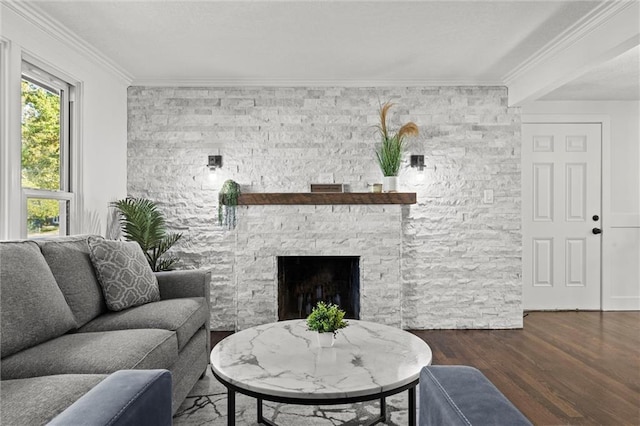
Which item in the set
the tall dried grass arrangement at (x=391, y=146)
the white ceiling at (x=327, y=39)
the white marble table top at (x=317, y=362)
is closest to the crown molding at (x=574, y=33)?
the white ceiling at (x=327, y=39)

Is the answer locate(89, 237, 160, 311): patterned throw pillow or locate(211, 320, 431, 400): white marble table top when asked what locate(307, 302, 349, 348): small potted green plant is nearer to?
locate(211, 320, 431, 400): white marble table top

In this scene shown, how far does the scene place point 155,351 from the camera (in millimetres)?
1986

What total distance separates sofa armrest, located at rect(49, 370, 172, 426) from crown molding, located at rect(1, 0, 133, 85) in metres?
2.73

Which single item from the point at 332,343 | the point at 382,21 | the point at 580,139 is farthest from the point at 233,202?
the point at 580,139

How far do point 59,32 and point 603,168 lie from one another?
555 cm

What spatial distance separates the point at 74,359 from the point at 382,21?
2693mm

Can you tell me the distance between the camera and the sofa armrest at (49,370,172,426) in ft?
3.05

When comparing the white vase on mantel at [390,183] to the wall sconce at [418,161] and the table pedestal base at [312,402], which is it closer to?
the wall sconce at [418,161]

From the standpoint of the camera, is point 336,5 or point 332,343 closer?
point 332,343

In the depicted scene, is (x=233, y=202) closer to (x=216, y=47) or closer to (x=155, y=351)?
(x=216, y=47)

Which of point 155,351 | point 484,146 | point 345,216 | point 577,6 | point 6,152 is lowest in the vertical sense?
point 155,351

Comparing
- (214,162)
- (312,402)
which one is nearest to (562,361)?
(312,402)

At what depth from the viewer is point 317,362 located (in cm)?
182

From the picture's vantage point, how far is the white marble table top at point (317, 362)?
157cm
